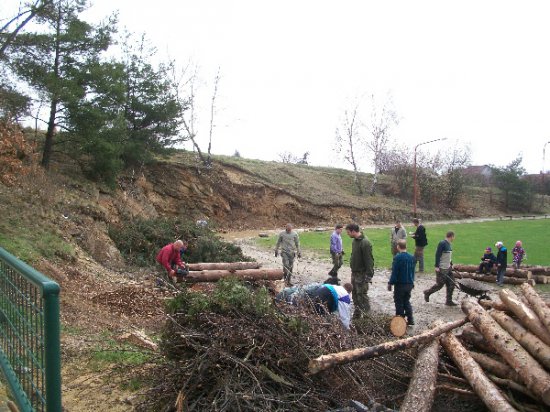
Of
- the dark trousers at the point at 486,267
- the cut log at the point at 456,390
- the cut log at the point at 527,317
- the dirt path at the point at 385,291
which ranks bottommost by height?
the dirt path at the point at 385,291

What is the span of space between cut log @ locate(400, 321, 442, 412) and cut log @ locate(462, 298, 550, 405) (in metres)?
0.66

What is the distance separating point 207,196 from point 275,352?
2885 cm

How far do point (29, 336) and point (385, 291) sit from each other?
11311mm

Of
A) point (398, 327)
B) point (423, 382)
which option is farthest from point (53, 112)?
point (423, 382)

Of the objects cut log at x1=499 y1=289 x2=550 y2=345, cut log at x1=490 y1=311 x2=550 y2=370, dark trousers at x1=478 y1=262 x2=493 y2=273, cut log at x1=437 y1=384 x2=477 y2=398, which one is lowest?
cut log at x1=437 y1=384 x2=477 y2=398

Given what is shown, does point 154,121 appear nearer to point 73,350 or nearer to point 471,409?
point 73,350

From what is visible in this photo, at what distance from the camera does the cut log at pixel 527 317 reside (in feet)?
18.1

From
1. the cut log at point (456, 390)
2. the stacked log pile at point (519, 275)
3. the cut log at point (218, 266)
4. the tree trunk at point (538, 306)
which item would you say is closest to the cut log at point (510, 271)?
the stacked log pile at point (519, 275)

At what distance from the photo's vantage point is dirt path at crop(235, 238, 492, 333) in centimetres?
1068

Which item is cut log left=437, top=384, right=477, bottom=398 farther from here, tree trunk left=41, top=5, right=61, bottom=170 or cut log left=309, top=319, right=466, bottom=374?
tree trunk left=41, top=5, right=61, bottom=170

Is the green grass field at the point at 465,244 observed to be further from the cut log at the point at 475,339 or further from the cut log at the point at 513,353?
the cut log at the point at 513,353

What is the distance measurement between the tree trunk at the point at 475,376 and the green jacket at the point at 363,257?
3.59 m

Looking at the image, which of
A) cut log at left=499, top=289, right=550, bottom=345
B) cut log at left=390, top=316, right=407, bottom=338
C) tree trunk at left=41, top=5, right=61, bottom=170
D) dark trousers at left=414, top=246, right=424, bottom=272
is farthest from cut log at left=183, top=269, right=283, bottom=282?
tree trunk at left=41, top=5, right=61, bottom=170

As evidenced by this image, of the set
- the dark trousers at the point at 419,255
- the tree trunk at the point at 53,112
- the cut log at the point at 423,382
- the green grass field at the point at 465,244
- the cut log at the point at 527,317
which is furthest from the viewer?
the green grass field at the point at 465,244
